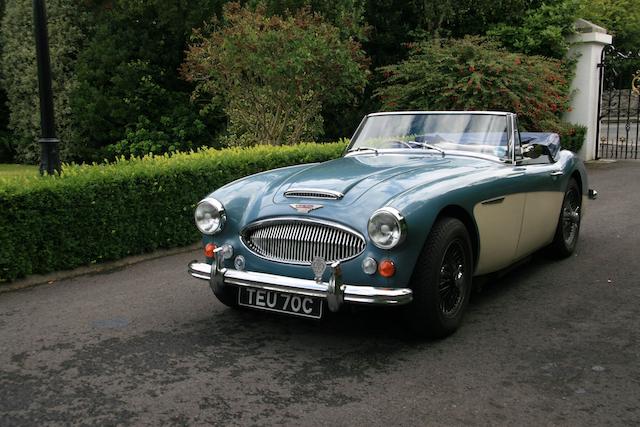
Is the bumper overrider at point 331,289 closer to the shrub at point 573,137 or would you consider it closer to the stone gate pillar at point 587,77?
the shrub at point 573,137

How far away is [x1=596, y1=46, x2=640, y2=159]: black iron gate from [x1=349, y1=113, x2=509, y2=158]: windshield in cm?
1173

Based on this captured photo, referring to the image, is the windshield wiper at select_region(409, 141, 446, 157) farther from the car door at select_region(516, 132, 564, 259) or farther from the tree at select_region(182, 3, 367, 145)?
the tree at select_region(182, 3, 367, 145)

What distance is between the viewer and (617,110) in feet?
A: 71.6

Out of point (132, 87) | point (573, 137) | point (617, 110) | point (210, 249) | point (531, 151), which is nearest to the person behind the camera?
point (210, 249)

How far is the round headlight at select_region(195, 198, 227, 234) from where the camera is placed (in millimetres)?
4581

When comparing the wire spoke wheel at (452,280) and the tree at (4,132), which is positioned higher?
the wire spoke wheel at (452,280)

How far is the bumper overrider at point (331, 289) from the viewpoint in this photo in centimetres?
391

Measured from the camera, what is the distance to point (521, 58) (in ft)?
48.0

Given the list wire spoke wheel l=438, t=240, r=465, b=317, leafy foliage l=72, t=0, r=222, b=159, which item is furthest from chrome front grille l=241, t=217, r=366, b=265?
leafy foliage l=72, t=0, r=222, b=159

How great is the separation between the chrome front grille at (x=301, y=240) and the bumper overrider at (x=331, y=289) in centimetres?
13

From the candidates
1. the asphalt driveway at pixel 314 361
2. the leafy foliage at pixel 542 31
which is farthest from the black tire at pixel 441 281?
the leafy foliage at pixel 542 31

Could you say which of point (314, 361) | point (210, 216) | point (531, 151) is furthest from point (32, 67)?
point (314, 361)

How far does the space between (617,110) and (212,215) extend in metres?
20.4

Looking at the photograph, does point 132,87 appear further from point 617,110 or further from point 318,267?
point 318,267
